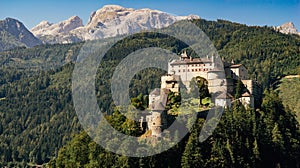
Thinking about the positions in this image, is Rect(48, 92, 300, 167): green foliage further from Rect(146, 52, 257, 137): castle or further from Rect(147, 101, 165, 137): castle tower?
Rect(147, 101, 165, 137): castle tower

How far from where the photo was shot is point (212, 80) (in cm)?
8175

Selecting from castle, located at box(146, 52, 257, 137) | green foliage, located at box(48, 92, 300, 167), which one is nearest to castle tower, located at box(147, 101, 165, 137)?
castle, located at box(146, 52, 257, 137)

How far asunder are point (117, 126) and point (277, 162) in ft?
88.2

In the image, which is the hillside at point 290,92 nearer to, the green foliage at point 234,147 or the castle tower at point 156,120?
the green foliage at point 234,147

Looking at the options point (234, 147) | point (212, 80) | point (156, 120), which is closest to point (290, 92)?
point (212, 80)

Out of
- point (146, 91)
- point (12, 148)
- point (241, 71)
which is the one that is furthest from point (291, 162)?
point (12, 148)

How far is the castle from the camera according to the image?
257 feet

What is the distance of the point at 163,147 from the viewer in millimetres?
66125

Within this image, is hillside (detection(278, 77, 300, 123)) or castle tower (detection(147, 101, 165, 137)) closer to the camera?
castle tower (detection(147, 101, 165, 137))

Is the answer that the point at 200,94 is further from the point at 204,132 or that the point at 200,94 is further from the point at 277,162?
the point at 277,162

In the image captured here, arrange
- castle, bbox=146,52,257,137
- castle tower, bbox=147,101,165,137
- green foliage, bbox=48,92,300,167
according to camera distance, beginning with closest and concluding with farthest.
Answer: green foliage, bbox=48,92,300,167, castle tower, bbox=147,101,165,137, castle, bbox=146,52,257,137

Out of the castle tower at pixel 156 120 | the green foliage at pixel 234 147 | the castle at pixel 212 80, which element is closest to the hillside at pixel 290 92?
the green foliage at pixel 234 147

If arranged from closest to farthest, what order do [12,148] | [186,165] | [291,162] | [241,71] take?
1. [186,165]
2. [291,162]
3. [241,71]
4. [12,148]

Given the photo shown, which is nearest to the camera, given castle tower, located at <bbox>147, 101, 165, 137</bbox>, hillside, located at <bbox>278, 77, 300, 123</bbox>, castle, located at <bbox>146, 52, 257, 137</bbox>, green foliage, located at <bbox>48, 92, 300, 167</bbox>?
green foliage, located at <bbox>48, 92, 300, 167</bbox>
